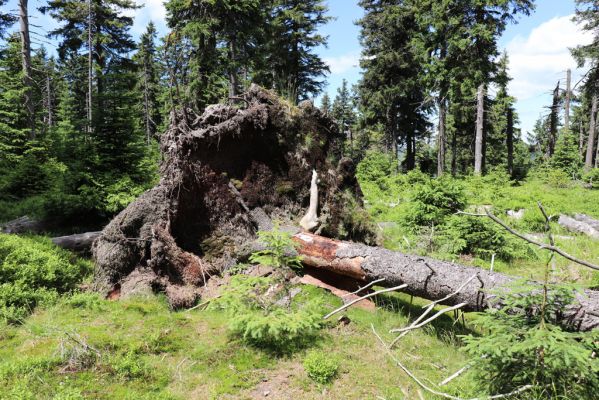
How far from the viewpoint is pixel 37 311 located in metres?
6.06

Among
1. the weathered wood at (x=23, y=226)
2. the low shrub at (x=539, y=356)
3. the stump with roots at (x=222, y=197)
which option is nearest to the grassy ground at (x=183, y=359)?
the low shrub at (x=539, y=356)

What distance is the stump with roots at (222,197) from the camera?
707 centimetres

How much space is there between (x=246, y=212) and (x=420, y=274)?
422 centimetres

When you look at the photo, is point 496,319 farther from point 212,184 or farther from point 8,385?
point 212,184

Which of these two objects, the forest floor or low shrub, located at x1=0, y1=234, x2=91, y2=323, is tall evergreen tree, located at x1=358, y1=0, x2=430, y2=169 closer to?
the forest floor

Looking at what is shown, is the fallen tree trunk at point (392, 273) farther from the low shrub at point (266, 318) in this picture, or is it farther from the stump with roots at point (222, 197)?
the low shrub at point (266, 318)

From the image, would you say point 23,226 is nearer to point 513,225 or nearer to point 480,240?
point 480,240

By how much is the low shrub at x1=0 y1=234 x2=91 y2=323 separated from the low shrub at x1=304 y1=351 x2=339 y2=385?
15.8 feet

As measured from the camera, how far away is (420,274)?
549 centimetres

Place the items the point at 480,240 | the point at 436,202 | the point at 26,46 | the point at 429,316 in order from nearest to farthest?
the point at 429,316, the point at 480,240, the point at 436,202, the point at 26,46

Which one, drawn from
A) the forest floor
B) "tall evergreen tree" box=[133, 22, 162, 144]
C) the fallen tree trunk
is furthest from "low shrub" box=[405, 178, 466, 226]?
"tall evergreen tree" box=[133, 22, 162, 144]

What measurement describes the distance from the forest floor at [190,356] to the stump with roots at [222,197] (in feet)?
2.56

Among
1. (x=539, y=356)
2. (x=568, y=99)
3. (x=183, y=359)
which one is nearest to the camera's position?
(x=539, y=356)

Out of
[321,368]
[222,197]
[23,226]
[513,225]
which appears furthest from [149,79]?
[321,368]
